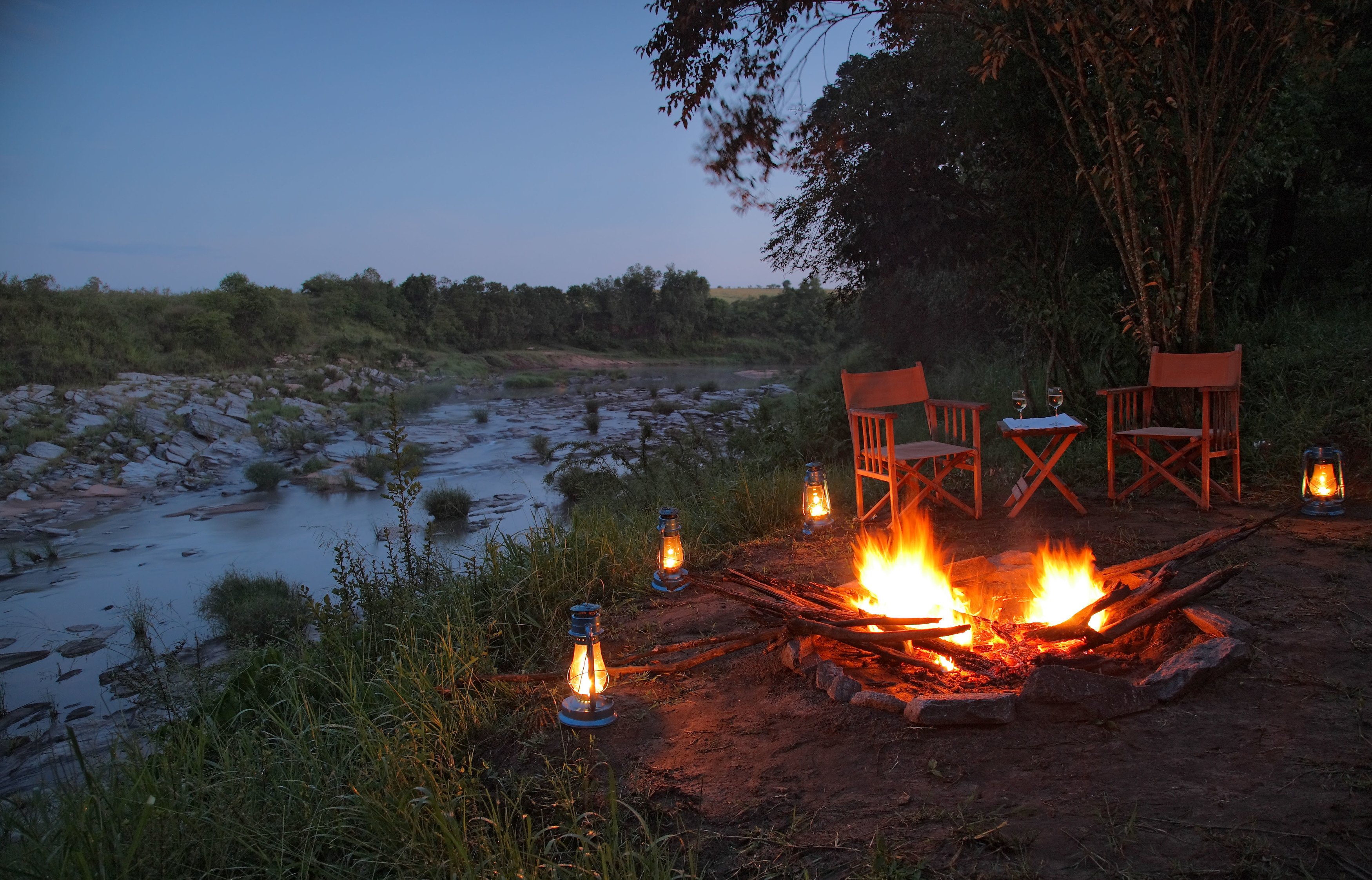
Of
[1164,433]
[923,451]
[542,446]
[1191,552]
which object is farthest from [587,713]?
[542,446]

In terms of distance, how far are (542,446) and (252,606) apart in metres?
7.17

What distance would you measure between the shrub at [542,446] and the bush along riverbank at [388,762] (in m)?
7.95

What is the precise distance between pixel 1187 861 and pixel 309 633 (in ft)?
15.4

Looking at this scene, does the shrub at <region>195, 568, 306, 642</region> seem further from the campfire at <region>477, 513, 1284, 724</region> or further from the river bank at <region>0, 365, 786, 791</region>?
the campfire at <region>477, 513, 1284, 724</region>

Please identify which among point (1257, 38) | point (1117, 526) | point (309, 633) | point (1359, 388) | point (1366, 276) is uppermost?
point (1257, 38)

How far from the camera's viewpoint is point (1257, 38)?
4.44m

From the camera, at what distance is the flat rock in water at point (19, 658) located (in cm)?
501

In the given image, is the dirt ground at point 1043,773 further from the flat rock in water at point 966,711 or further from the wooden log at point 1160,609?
the wooden log at point 1160,609

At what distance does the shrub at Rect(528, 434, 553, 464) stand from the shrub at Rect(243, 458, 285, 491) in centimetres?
364

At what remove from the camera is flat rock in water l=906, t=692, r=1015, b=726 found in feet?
6.34

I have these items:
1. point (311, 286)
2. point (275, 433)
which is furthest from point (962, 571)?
point (311, 286)

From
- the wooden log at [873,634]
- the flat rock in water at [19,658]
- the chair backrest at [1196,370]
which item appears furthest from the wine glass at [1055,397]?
the flat rock in water at [19,658]

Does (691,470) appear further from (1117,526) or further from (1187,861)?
(1187,861)

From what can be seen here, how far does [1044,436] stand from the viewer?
4.21 metres
